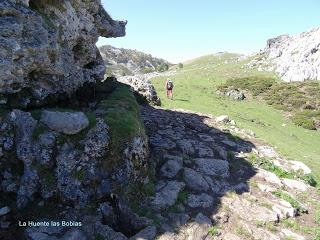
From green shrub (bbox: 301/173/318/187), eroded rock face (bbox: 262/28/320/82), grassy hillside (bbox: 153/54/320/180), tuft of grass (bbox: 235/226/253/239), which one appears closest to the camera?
tuft of grass (bbox: 235/226/253/239)

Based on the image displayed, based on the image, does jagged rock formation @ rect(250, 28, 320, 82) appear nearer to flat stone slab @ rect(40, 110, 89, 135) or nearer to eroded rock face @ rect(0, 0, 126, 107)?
eroded rock face @ rect(0, 0, 126, 107)

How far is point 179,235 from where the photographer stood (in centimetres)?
1175

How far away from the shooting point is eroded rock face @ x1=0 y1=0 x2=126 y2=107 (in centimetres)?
1295

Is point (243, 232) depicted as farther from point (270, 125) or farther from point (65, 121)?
point (270, 125)

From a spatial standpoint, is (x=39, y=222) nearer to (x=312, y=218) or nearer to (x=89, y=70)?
(x=312, y=218)

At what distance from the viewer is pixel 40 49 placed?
13609 mm

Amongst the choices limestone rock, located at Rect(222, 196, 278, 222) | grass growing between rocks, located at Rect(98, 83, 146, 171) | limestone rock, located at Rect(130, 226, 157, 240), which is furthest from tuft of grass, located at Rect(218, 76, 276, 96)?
limestone rock, located at Rect(130, 226, 157, 240)

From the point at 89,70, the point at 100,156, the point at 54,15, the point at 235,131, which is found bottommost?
the point at 235,131

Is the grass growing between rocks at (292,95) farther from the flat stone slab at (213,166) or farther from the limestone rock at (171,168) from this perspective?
the limestone rock at (171,168)

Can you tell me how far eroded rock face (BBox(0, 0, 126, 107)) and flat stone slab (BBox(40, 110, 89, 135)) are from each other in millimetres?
1739

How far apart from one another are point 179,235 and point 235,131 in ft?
46.1

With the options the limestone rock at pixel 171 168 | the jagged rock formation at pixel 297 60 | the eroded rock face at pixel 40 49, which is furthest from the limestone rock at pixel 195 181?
the jagged rock formation at pixel 297 60

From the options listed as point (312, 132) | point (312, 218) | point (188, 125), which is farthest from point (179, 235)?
point (312, 132)

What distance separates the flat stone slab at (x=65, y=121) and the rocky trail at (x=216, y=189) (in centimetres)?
341
